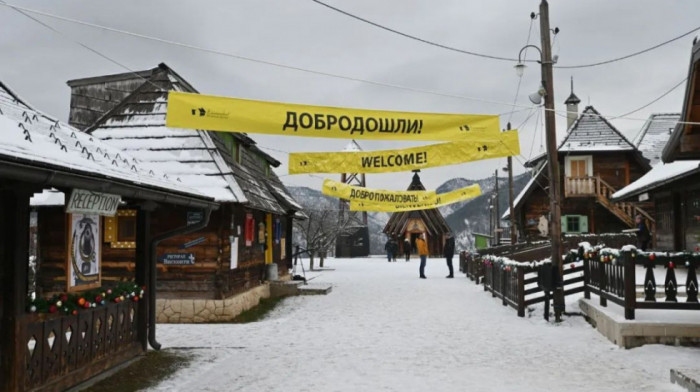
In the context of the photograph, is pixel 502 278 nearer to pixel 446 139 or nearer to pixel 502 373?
pixel 446 139

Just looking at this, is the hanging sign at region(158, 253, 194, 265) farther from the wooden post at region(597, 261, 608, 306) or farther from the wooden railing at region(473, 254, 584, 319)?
the wooden post at region(597, 261, 608, 306)

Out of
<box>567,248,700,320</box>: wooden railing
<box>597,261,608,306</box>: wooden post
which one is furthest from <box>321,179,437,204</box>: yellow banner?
<box>567,248,700,320</box>: wooden railing

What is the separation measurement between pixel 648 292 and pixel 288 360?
5.87 m

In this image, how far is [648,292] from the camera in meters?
9.76

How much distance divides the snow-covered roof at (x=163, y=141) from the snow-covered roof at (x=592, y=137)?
23.3m

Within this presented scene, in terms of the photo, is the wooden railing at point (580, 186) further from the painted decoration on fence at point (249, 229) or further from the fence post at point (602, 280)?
the fence post at point (602, 280)

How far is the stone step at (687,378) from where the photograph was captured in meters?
6.43

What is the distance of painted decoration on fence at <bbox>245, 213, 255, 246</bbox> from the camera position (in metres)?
15.8

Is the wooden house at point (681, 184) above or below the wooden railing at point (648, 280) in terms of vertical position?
above

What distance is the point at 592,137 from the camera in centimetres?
3312

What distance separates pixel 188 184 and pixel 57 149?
7026mm

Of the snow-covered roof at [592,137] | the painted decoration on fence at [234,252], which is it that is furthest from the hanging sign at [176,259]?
the snow-covered roof at [592,137]

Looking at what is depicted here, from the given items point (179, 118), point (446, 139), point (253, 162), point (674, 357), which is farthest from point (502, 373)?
point (253, 162)

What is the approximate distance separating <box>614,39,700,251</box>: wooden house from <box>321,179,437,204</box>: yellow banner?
7460 mm
